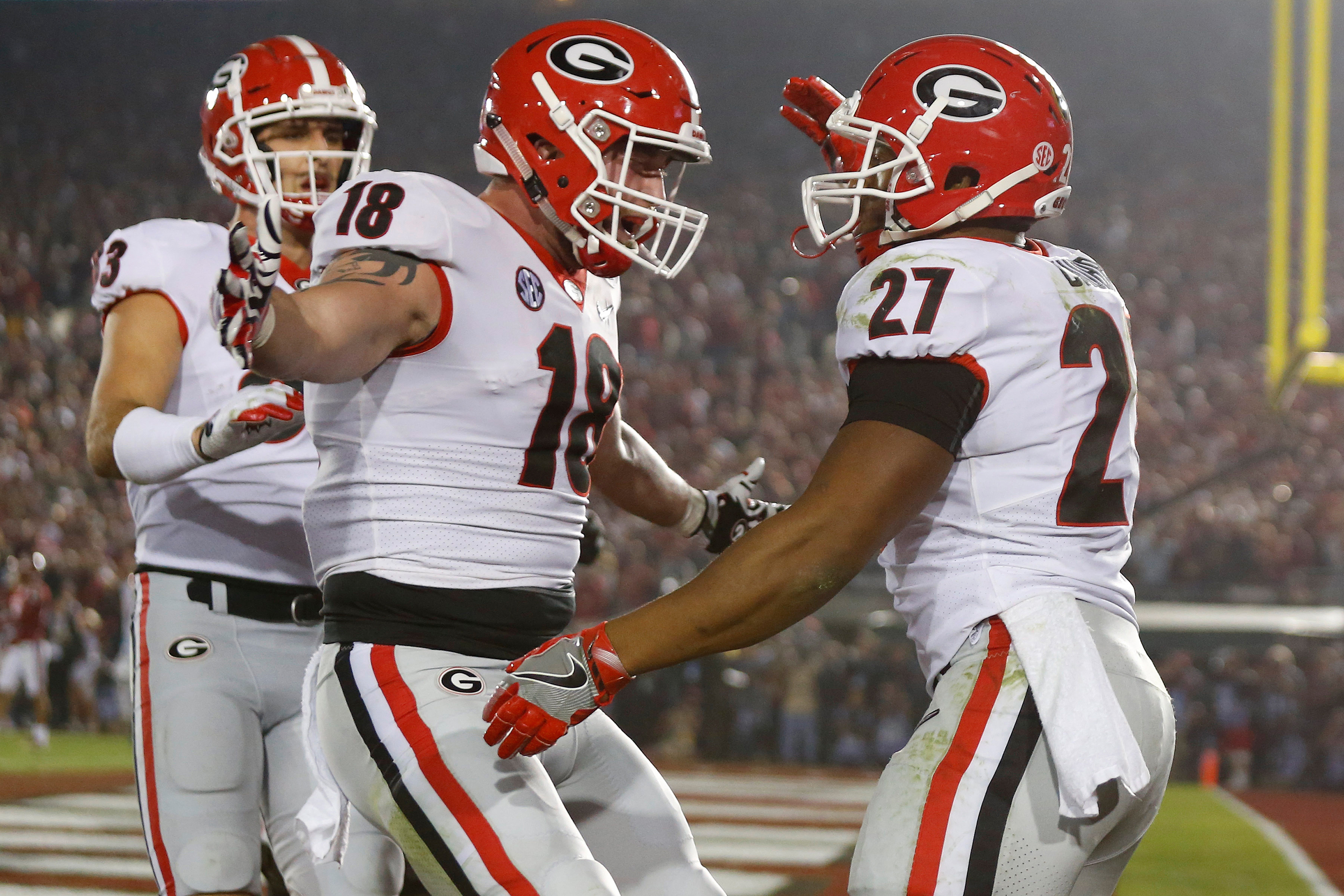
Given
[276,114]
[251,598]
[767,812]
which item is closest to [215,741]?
[251,598]

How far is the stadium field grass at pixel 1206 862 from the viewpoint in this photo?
19.9 feet

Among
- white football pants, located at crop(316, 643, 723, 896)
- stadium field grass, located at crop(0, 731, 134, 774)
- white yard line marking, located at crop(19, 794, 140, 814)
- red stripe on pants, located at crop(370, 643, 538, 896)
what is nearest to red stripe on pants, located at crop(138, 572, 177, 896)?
white football pants, located at crop(316, 643, 723, 896)

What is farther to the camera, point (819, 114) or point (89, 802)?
point (89, 802)

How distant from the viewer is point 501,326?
2.03 m

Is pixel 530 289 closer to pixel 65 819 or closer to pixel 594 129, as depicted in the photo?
pixel 594 129

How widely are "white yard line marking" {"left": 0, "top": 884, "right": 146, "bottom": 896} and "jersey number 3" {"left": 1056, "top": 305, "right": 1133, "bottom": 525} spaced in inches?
172

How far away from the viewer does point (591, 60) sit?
2.29 m

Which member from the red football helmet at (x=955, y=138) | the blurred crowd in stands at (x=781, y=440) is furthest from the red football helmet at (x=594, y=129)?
the blurred crowd in stands at (x=781, y=440)

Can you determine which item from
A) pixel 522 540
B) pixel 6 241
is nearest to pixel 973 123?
pixel 522 540

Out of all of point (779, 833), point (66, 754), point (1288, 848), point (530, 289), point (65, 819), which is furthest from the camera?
point (66, 754)

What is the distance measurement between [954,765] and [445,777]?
0.69 meters

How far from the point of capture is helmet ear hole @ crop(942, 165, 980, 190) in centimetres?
210

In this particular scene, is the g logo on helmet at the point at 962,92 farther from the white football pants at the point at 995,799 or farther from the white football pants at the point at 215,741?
the white football pants at the point at 215,741

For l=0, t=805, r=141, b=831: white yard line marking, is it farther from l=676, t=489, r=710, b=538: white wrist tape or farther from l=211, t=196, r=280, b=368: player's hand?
l=211, t=196, r=280, b=368: player's hand
